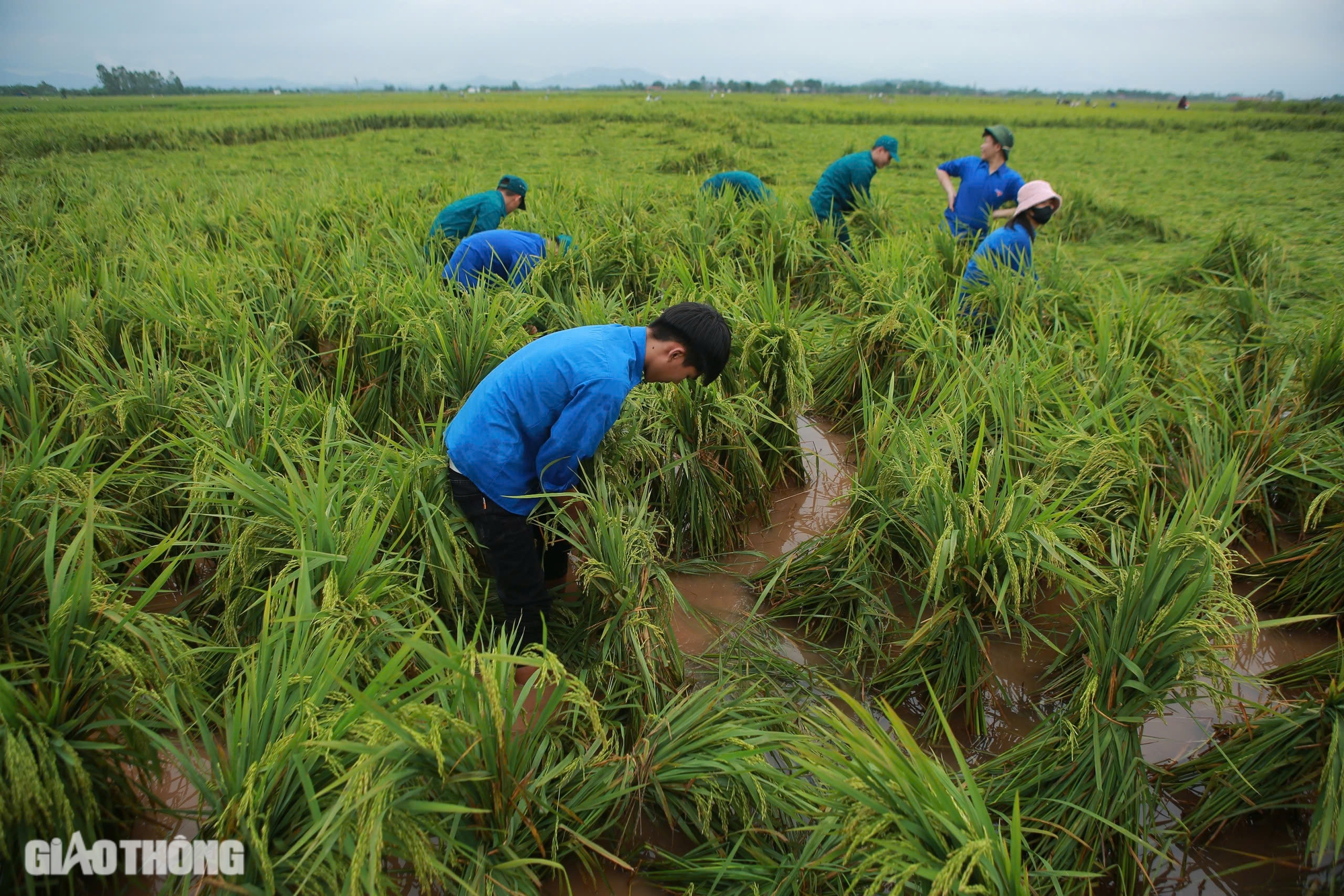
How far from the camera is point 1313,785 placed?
1819mm

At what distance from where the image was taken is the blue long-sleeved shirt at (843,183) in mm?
6395

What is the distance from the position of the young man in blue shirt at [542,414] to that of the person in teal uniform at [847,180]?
4544 mm

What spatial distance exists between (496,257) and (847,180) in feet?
12.5

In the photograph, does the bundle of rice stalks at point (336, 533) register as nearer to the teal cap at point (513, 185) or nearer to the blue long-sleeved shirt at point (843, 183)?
the teal cap at point (513, 185)

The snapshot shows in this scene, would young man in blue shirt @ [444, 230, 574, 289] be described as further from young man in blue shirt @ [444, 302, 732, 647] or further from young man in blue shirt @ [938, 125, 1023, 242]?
young man in blue shirt @ [938, 125, 1023, 242]

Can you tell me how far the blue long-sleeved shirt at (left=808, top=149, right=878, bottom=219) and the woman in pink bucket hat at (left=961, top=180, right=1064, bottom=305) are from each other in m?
2.18

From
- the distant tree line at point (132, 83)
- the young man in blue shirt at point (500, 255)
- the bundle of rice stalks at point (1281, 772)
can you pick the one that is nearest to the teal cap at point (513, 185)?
the young man in blue shirt at point (500, 255)

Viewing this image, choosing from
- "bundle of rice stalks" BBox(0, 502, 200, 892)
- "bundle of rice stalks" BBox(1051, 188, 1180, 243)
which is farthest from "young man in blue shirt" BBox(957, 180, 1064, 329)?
"bundle of rice stalks" BBox(1051, 188, 1180, 243)

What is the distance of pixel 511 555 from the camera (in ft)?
7.75

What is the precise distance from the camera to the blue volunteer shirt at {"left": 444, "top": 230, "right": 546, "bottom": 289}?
14.1 feet

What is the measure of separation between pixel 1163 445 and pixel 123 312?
18.8 feet

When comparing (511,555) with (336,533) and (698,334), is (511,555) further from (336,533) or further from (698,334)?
(698,334)

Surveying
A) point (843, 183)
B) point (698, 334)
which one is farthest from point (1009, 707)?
point (843, 183)

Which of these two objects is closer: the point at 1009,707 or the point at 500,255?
the point at 1009,707
